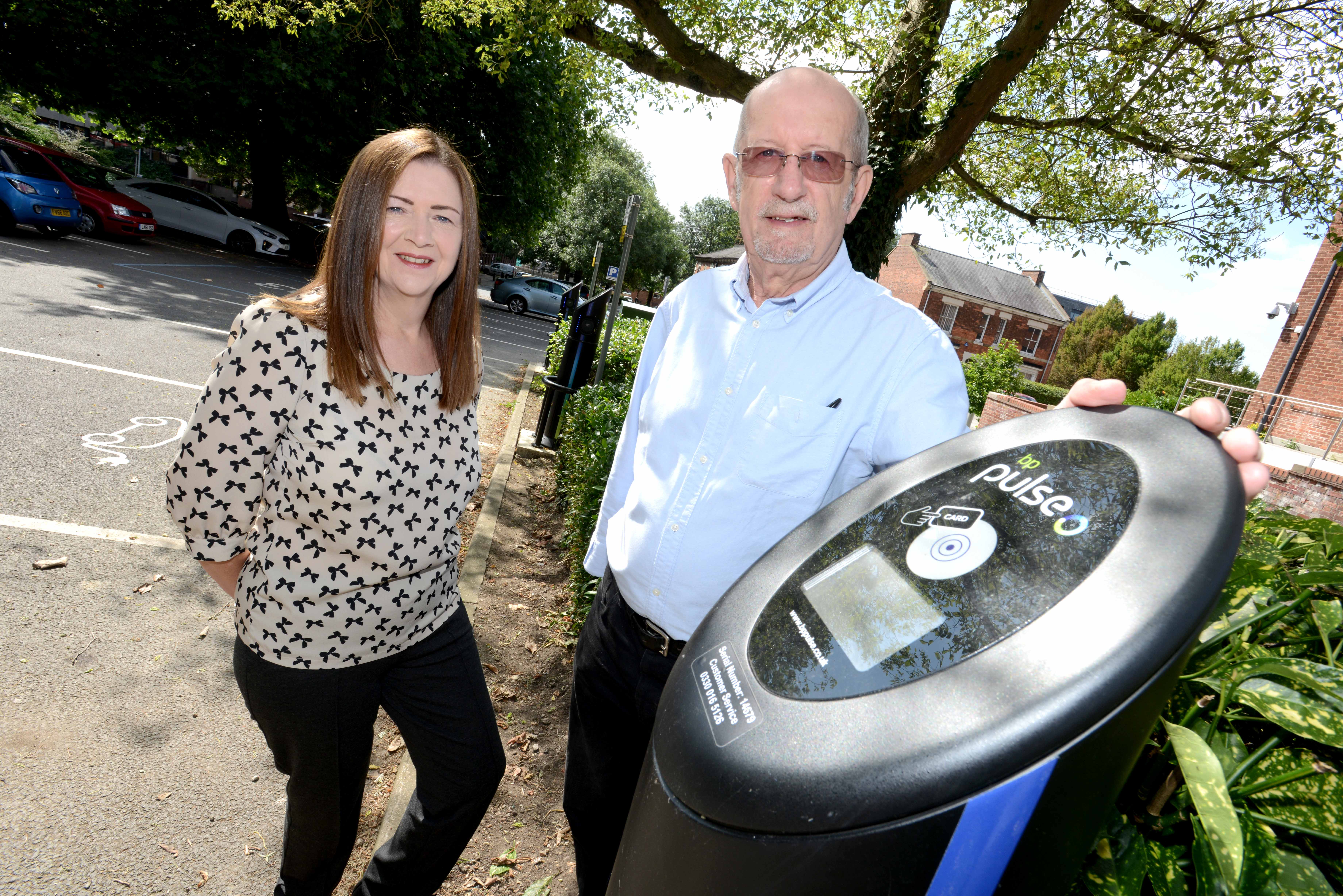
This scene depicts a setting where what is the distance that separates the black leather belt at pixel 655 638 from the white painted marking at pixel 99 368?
598cm

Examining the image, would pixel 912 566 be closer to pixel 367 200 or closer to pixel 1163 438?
pixel 1163 438

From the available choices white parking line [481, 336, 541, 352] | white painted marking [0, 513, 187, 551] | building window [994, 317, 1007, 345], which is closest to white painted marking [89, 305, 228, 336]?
white painted marking [0, 513, 187, 551]

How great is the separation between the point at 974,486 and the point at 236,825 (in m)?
2.77

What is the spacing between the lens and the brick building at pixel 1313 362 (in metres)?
14.7

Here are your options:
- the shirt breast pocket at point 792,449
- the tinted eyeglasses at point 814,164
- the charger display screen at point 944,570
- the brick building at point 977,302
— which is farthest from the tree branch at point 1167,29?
the brick building at point 977,302

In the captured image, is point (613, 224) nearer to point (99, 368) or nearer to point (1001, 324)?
point (1001, 324)

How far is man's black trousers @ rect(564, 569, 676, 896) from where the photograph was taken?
1.86m

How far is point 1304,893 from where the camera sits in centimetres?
91

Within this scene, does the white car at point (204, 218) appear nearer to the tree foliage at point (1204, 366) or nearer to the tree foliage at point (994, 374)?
the tree foliage at point (994, 374)

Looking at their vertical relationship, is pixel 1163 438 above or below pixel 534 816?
above

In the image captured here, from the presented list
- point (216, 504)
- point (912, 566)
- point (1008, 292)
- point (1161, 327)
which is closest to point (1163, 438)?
point (912, 566)

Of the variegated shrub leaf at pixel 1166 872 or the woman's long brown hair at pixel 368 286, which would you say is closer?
the variegated shrub leaf at pixel 1166 872

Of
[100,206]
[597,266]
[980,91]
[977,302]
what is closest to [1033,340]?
[977,302]

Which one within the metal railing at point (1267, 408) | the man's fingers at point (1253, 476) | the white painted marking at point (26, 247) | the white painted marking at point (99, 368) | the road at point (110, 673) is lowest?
the road at point (110, 673)
